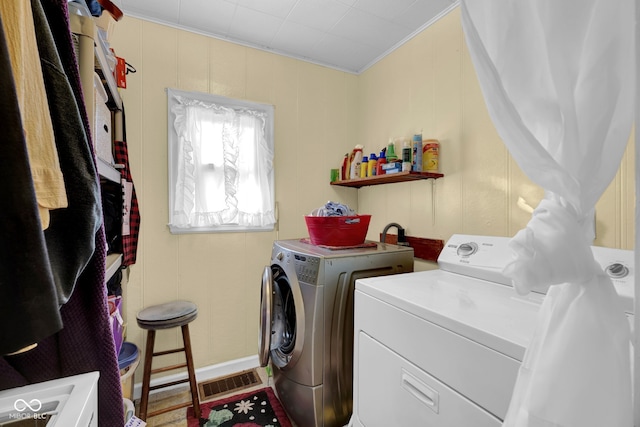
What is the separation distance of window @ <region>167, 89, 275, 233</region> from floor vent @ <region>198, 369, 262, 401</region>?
1104 mm

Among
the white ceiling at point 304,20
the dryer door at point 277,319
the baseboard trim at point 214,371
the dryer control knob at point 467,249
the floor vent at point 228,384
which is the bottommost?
the floor vent at point 228,384

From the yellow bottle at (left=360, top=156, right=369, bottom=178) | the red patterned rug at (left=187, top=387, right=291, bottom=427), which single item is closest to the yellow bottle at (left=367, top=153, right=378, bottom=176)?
the yellow bottle at (left=360, top=156, right=369, bottom=178)

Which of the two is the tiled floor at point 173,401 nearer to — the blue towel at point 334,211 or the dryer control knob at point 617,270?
the blue towel at point 334,211

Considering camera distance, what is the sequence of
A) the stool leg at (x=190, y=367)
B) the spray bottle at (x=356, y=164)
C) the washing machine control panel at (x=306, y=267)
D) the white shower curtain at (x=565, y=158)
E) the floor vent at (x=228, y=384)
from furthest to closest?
the spray bottle at (x=356, y=164)
the floor vent at (x=228, y=384)
the stool leg at (x=190, y=367)
the washing machine control panel at (x=306, y=267)
the white shower curtain at (x=565, y=158)

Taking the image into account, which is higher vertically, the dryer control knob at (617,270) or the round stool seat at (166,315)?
the dryer control knob at (617,270)

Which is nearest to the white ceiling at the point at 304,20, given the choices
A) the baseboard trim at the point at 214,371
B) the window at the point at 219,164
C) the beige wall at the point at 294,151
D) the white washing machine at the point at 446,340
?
the beige wall at the point at 294,151

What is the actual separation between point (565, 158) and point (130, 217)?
1.95 m

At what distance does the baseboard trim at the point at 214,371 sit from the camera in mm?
1871

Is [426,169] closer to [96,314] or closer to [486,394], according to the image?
[486,394]

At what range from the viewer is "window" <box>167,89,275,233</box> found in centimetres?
193

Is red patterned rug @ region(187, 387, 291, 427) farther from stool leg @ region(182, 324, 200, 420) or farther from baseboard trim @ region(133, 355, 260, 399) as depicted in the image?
baseboard trim @ region(133, 355, 260, 399)

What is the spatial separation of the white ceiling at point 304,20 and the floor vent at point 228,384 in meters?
2.53

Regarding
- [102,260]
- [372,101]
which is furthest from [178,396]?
[372,101]

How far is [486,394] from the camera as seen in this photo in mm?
678
